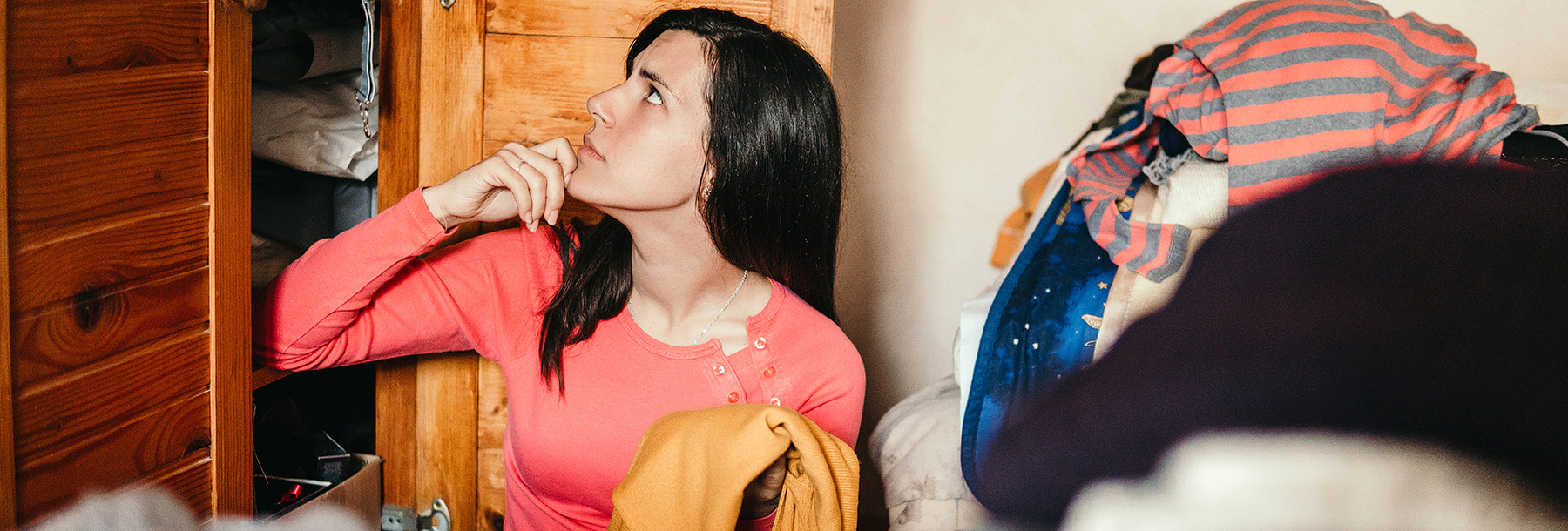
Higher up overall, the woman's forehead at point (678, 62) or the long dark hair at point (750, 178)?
the woman's forehead at point (678, 62)

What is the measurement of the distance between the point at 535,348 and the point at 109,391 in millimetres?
465

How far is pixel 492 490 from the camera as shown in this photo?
56.1 inches

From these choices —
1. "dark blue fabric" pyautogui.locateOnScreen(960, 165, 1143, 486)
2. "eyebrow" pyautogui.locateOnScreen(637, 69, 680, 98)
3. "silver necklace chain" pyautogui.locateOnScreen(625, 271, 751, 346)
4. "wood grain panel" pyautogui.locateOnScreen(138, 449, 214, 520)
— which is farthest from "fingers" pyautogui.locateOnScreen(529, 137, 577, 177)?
"dark blue fabric" pyautogui.locateOnScreen(960, 165, 1143, 486)

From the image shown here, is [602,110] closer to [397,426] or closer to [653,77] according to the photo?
[653,77]

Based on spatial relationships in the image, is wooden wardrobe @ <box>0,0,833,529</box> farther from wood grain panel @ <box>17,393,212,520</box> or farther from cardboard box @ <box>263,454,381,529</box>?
cardboard box @ <box>263,454,381,529</box>

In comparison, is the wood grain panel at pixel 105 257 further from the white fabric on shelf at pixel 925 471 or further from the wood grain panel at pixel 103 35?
the white fabric on shelf at pixel 925 471

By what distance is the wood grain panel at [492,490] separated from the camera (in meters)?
1.42

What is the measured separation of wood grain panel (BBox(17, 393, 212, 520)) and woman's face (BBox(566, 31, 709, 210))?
442 millimetres

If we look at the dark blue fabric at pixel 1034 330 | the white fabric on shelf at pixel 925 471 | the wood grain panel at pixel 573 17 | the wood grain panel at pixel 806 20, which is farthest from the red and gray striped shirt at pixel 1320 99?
the wood grain panel at pixel 573 17

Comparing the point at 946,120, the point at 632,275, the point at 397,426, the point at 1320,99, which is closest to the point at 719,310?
the point at 632,275

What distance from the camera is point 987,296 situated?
1563 millimetres

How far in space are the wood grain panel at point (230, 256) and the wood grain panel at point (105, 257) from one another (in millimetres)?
29

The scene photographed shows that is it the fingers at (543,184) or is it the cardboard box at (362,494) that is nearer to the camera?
the fingers at (543,184)

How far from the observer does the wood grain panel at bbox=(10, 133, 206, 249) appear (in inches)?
25.9
